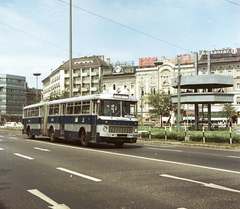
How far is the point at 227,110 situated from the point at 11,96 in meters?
111

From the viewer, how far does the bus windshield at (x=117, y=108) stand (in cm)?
1696

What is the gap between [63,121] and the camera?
20688 mm

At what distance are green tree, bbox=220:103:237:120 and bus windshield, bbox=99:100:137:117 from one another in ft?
201

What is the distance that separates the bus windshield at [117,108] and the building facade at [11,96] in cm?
14218

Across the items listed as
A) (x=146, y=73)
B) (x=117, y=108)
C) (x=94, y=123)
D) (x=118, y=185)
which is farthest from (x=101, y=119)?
(x=146, y=73)

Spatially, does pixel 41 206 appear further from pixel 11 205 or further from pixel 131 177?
pixel 131 177

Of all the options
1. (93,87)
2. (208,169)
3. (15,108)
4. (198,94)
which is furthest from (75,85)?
(208,169)

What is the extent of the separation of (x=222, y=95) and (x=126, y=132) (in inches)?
1114

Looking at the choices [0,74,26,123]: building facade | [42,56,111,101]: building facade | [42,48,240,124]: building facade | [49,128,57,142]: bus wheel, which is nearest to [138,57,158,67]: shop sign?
[42,48,240,124]: building facade

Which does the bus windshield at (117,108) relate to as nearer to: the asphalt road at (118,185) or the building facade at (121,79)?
the asphalt road at (118,185)

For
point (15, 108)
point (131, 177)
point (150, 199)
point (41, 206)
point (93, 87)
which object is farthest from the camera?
point (15, 108)

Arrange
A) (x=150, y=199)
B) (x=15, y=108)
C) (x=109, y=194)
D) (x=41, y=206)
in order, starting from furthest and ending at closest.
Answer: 1. (x=15, y=108)
2. (x=109, y=194)
3. (x=150, y=199)
4. (x=41, y=206)

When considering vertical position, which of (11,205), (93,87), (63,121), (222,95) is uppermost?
(93,87)

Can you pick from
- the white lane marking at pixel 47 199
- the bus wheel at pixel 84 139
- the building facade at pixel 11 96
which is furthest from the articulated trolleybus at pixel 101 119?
the building facade at pixel 11 96
